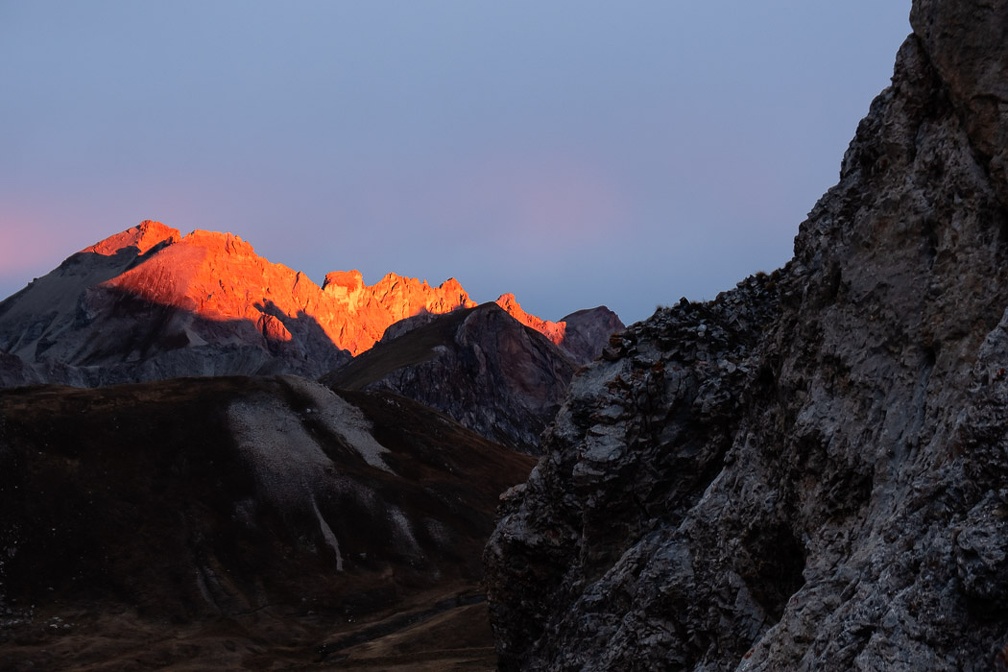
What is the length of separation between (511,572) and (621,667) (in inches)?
494

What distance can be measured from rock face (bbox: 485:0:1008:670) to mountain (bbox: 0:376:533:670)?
111 feet

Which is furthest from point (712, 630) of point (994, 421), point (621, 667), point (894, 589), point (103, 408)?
point (103, 408)

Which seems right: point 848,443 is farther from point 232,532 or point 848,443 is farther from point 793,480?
point 232,532

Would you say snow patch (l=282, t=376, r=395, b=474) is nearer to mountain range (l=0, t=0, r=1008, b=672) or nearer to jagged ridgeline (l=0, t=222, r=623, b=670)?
jagged ridgeline (l=0, t=222, r=623, b=670)

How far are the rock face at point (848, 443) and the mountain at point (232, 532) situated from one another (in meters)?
34.0

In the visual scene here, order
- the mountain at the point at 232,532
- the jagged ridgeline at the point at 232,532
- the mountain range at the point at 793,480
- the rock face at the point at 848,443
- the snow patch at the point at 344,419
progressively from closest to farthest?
1. the rock face at the point at 848,443
2. the mountain range at the point at 793,480
3. the jagged ridgeline at the point at 232,532
4. the mountain at the point at 232,532
5. the snow patch at the point at 344,419

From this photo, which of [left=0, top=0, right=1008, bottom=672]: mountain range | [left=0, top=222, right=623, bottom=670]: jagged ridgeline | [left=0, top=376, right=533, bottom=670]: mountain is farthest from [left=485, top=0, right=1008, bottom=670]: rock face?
[left=0, top=376, right=533, bottom=670]: mountain

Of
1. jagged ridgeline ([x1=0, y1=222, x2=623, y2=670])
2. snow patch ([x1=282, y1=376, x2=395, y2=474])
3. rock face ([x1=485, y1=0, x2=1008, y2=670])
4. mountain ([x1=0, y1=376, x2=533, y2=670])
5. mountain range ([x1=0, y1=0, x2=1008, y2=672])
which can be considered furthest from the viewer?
snow patch ([x1=282, y1=376, x2=395, y2=474])

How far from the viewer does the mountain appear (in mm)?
80625

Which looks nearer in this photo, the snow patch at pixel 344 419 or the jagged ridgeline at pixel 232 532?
the jagged ridgeline at pixel 232 532

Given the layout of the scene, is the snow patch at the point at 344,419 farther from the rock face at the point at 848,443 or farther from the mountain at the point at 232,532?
the rock face at the point at 848,443

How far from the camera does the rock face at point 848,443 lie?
13547mm

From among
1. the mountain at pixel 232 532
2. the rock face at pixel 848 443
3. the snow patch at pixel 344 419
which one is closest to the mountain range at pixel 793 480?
the rock face at pixel 848 443

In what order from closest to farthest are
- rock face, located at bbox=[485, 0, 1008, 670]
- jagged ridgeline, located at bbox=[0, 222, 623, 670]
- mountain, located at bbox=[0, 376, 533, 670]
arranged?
rock face, located at bbox=[485, 0, 1008, 670], jagged ridgeline, located at bbox=[0, 222, 623, 670], mountain, located at bbox=[0, 376, 533, 670]
